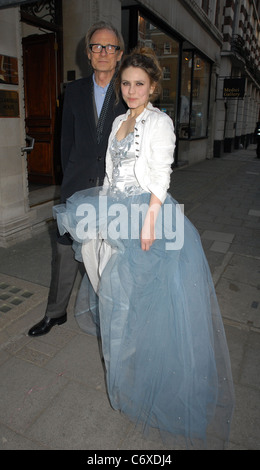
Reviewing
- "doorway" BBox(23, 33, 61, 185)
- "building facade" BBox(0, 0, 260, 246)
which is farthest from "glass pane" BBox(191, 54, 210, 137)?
"doorway" BBox(23, 33, 61, 185)

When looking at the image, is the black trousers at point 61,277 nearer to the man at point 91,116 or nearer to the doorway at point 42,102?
the man at point 91,116

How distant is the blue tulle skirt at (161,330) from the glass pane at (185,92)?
1194 cm

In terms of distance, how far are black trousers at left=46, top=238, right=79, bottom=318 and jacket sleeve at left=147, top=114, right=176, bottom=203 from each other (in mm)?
986

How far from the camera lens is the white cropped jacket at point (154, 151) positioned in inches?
74.8

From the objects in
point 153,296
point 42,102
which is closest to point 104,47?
point 153,296

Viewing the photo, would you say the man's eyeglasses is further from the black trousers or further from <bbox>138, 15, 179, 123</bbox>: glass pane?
<bbox>138, 15, 179, 123</bbox>: glass pane

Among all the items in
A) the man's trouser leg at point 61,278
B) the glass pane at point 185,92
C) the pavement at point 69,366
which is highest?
the glass pane at point 185,92

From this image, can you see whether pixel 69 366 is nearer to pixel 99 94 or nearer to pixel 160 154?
pixel 160 154

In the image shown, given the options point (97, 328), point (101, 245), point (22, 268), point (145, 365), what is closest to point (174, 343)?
point (145, 365)

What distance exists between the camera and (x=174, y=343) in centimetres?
189

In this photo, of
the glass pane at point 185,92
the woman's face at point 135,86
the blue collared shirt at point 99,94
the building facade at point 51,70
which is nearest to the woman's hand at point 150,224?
the woman's face at point 135,86

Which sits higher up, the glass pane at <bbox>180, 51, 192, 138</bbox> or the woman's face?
the glass pane at <bbox>180, 51, 192, 138</bbox>

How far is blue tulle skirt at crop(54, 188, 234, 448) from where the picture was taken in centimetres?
188

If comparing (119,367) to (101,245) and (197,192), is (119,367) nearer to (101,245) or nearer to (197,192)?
(101,245)
